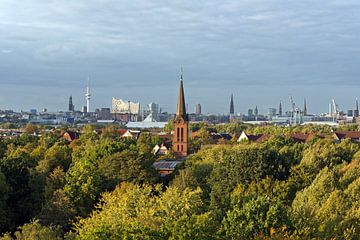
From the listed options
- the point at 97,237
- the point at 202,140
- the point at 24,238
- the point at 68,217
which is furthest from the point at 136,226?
the point at 202,140

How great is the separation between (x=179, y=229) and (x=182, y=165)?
36002mm

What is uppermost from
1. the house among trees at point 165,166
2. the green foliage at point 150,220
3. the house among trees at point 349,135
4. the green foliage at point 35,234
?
the house among trees at point 349,135

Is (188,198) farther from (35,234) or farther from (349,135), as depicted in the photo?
(349,135)

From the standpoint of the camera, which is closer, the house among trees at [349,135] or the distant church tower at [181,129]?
the distant church tower at [181,129]

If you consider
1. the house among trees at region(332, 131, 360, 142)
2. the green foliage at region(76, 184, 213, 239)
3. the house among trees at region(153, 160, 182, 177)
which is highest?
the house among trees at region(332, 131, 360, 142)

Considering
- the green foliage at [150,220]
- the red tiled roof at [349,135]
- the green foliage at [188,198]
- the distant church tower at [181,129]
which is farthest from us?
the red tiled roof at [349,135]

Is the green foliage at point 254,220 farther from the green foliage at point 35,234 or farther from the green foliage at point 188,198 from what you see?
the green foliage at point 35,234

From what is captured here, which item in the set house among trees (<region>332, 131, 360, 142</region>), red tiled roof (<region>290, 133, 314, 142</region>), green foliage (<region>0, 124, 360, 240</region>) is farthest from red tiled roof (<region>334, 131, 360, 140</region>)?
green foliage (<region>0, 124, 360, 240</region>)

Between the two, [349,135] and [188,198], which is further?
[349,135]

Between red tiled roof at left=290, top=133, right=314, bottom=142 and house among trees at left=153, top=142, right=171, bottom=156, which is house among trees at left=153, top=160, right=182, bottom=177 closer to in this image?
house among trees at left=153, top=142, right=171, bottom=156

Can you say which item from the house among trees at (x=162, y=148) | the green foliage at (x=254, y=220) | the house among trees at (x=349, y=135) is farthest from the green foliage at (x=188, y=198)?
the house among trees at (x=349, y=135)

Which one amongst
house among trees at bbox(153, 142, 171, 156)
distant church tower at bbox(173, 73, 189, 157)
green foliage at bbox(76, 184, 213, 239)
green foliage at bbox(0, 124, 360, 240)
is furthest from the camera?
house among trees at bbox(153, 142, 171, 156)

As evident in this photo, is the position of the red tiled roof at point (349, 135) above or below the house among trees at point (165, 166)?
above

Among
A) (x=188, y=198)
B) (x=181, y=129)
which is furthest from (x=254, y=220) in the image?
(x=181, y=129)
